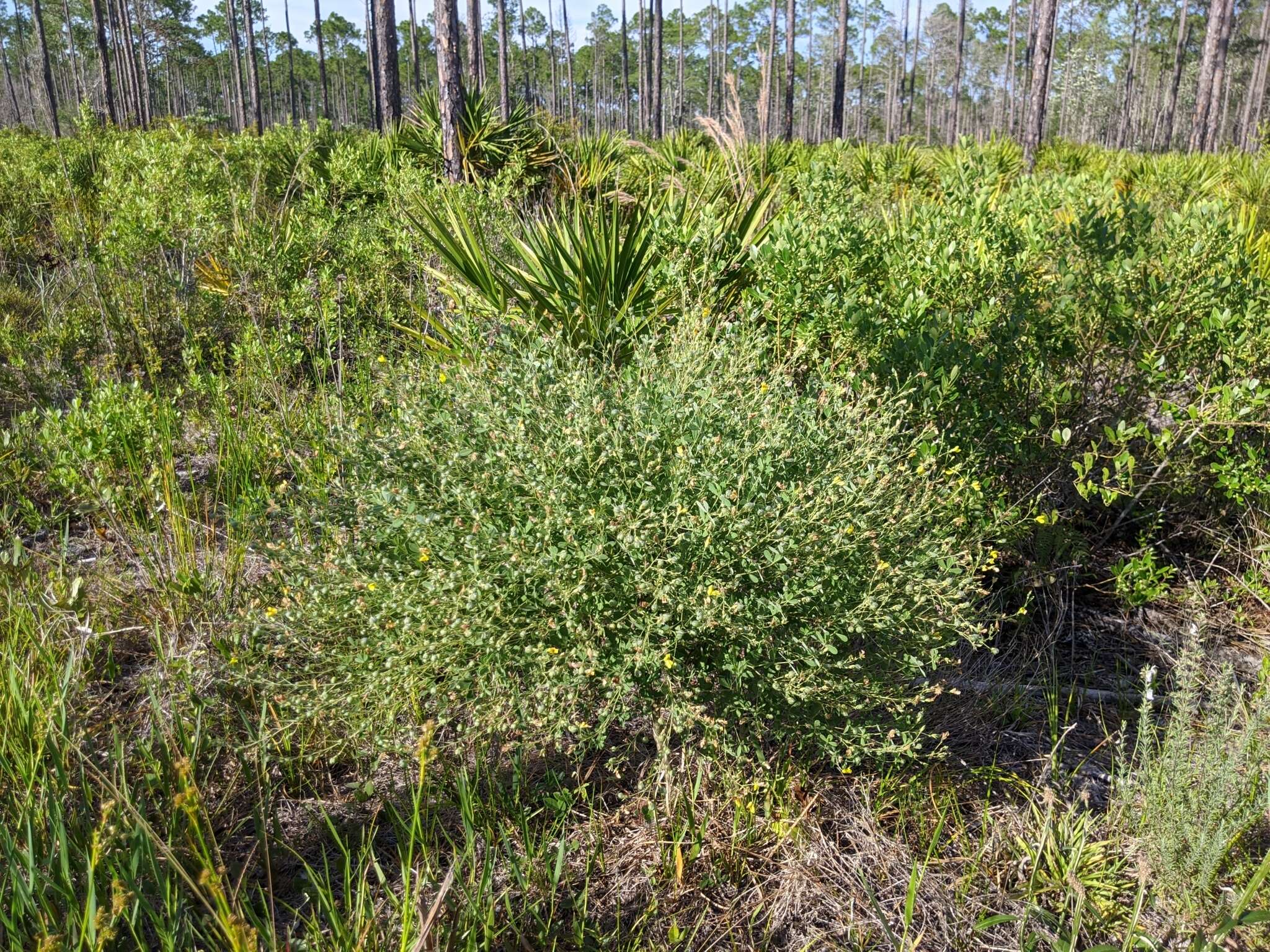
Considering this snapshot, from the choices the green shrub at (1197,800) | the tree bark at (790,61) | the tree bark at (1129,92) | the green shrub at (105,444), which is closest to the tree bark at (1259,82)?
the tree bark at (1129,92)

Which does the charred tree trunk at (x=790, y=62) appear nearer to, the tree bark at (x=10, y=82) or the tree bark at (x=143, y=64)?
the tree bark at (x=143, y=64)

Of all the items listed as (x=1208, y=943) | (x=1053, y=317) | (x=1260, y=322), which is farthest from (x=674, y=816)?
(x=1260, y=322)

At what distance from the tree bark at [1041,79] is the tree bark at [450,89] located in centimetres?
975

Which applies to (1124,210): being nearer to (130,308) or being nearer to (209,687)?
(209,687)

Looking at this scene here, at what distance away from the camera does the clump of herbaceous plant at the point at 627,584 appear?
2.11 m

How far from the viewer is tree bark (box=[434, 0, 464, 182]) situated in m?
8.21

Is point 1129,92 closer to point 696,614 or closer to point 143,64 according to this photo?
point 143,64

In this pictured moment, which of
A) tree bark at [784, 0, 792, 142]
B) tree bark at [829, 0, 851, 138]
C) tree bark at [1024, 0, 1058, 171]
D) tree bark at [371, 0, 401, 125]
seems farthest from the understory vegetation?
tree bark at [784, 0, 792, 142]

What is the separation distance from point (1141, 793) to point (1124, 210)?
7.86 ft

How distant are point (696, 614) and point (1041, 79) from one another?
15.4 meters

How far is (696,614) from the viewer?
2.05 m

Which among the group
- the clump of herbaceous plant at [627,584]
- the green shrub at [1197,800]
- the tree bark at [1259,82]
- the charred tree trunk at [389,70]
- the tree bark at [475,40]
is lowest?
the green shrub at [1197,800]

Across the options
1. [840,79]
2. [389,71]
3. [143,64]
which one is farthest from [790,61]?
[143,64]

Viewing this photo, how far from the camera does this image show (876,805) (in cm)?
240
